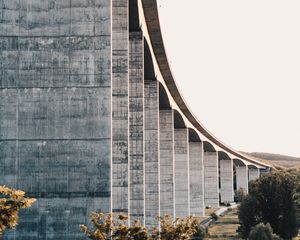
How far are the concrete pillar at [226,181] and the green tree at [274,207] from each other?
63537 millimetres

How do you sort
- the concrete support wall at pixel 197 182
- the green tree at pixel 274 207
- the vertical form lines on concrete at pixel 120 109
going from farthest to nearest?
the concrete support wall at pixel 197 182, the green tree at pixel 274 207, the vertical form lines on concrete at pixel 120 109

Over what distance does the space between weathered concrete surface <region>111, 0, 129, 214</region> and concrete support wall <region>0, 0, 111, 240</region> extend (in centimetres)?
418

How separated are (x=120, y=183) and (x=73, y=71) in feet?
25.5

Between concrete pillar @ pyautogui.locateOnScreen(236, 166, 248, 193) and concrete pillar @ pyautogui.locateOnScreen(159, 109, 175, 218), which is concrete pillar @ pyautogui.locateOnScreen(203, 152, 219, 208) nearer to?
concrete pillar @ pyautogui.locateOnScreen(236, 166, 248, 193)

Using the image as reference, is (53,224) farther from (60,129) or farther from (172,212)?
(172,212)

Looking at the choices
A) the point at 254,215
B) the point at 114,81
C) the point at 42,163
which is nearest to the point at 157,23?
the point at 114,81

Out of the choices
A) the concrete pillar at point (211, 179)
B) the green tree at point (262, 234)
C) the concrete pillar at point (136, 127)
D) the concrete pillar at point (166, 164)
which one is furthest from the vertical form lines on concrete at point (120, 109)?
the concrete pillar at point (211, 179)

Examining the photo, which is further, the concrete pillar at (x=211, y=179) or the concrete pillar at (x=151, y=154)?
the concrete pillar at (x=211, y=179)

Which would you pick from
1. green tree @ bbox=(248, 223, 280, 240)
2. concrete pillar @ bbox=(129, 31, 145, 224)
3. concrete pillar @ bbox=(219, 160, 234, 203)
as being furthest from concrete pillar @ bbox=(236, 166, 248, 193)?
concrete pillar @ bbox=(129, 31, 145, 224)

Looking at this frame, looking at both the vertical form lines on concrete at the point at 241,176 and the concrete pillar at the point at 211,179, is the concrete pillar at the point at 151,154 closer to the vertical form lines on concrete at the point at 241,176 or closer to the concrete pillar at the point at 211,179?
the concrete pillar at the point at 211,179

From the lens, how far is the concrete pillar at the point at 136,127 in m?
46.1

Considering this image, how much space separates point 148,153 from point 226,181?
68.7m

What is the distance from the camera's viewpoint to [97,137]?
33.3 m

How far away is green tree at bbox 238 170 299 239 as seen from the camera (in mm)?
56094
